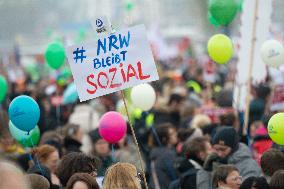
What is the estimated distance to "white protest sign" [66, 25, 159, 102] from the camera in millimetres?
7352

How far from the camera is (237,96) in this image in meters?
11.0

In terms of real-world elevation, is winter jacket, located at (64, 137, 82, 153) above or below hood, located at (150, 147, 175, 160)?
above

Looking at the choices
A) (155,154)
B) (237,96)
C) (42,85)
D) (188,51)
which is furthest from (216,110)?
(188,51)

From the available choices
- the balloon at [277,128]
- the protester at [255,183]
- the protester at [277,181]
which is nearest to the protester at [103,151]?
the balloon at [277,128]

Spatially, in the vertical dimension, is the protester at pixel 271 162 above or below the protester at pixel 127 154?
above

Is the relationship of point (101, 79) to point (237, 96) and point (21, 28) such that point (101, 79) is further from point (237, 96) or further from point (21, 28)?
point (21, 28)

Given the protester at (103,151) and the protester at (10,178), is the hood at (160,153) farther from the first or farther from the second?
the protester at (10,178)

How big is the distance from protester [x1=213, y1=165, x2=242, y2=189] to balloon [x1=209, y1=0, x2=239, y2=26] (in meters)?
3.28

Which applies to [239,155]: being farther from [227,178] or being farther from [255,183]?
[255,183]

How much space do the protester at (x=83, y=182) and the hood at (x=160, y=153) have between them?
309 centimetres

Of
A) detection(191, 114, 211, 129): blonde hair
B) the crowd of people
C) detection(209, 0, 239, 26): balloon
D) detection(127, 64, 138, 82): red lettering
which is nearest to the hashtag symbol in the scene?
detection(127, 64, 138, 82): red lettering

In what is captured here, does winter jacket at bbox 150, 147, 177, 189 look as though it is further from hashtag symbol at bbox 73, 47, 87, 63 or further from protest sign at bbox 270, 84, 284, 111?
hashtag symbol at bbox 73, 47, 87, 63

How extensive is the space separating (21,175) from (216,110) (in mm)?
8654

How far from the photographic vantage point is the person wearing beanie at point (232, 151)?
27.0 ft
